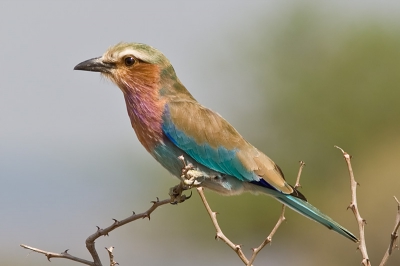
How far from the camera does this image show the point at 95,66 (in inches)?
182

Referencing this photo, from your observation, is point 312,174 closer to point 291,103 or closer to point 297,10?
point 291,103

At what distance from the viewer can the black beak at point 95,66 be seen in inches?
181

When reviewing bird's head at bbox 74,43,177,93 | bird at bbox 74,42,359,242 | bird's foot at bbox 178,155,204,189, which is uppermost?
bird's head at bbox 74,43,177,93

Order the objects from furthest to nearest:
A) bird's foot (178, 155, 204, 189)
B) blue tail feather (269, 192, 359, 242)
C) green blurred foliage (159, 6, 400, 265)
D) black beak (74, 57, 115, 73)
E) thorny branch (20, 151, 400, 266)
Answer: green blurred foliage (159, 6, 400, 265), black beak (74, 57, 115, 73), blue tail feather (269, 192, 359, 242), bird's foot (178, 155, 204, 189), thorny branch (20, 151, 400, 266)

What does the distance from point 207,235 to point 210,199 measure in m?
3.09

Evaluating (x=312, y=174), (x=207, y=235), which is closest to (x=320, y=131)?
(x=312, y=174)

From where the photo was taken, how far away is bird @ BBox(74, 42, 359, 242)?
4457mm

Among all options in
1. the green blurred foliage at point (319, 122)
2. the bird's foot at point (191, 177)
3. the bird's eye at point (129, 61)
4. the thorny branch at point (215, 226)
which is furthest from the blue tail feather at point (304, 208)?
the green blurred foliage at point (319, 122)

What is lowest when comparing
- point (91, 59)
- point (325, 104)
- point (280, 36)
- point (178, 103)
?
point (178, 103)

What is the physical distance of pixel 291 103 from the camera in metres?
19.5

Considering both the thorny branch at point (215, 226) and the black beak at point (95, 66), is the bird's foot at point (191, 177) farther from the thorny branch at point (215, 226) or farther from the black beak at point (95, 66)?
the black beak at point (95, 66)

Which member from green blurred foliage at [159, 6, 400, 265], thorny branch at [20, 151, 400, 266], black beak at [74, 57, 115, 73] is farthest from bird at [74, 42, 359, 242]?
green blurred foliage at [159, 6, 400, 265]

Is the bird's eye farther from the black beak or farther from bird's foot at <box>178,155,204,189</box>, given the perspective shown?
bird's foot at <box>178,155,204,189</box>

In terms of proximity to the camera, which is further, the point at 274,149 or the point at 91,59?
the point at 274,149
